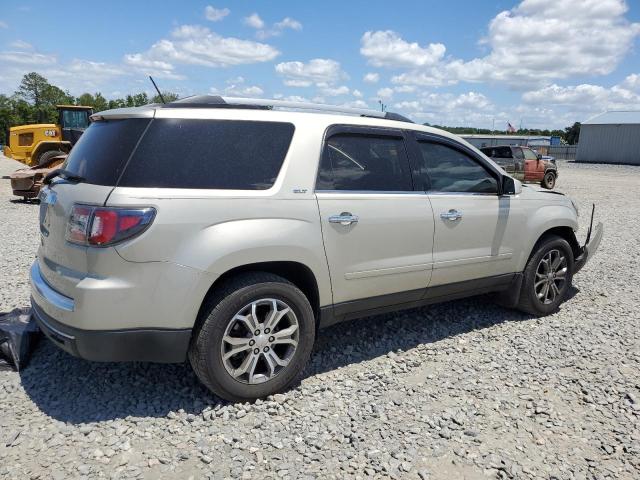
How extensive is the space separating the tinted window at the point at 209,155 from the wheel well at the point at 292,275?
0.50 m

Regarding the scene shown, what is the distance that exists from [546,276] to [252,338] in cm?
316

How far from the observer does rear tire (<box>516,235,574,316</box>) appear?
478cm

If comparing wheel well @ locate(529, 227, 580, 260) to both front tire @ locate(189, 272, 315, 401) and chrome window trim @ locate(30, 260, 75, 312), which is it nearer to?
front tire @ locate(189, 272, 315, 401)

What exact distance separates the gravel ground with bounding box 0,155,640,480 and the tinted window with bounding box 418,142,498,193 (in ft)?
4.28

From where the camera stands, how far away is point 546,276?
16.2 feet

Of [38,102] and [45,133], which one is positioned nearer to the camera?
[45,133]

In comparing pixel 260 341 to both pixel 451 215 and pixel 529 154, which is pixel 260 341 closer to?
pixel 451 215

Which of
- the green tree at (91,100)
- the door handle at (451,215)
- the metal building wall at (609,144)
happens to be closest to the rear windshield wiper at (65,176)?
the door handle at (451,215)

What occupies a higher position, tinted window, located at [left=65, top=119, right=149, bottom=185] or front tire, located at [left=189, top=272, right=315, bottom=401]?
tinted window, located at [left=65, top=119, right=149, bottom=185]

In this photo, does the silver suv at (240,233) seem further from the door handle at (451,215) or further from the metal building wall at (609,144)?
the metal building wall at (609,144)

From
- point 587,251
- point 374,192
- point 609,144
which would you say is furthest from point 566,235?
point 609,144

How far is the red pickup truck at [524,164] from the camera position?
20672 millimetres

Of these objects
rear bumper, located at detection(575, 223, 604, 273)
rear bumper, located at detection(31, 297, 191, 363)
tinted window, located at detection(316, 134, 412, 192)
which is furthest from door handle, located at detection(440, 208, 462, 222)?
rear bumper, located at detection(31, 297, 191, 363)

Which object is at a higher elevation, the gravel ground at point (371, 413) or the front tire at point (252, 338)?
the front tire at point (252, 338)
